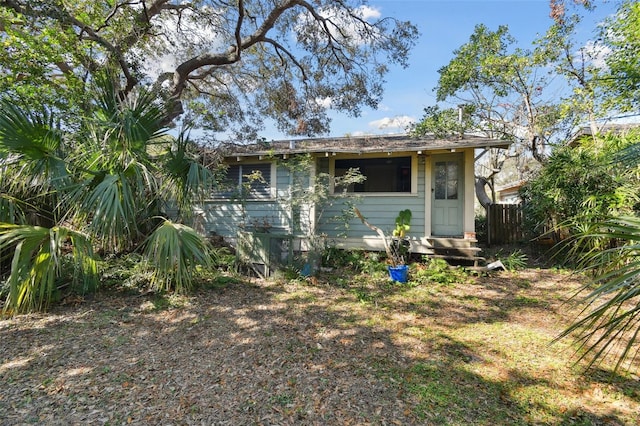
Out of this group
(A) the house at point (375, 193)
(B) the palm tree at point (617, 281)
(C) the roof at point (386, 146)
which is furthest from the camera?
(A) the house at point (375, 193)

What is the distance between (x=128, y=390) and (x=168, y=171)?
3.31 metres

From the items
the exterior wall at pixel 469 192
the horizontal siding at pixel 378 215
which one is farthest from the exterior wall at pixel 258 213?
the exterior wall at pixel 469 192

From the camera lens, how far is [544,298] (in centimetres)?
562

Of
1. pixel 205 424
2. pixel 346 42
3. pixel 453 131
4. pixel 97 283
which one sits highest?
pixel 346 42

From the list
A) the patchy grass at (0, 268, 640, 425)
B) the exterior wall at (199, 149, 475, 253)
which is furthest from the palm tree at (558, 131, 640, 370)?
the exterior wall at (199, 149, 475, 253)

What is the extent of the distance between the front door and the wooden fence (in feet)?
10.3

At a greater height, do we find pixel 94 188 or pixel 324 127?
pixel 324 127

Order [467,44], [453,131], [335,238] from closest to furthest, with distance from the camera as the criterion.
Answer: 1. [335,238]
2. [453,131]
3. [467,44]

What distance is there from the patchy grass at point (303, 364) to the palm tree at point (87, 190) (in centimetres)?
76

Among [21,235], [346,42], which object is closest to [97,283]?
[21,235]

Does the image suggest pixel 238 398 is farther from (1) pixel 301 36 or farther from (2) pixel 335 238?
(1) pixel 301 36

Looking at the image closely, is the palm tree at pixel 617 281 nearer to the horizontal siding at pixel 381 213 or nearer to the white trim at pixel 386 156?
the horizontal siding at pixel 381 213

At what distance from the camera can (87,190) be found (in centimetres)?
457

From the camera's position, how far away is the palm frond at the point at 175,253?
4.70 m
